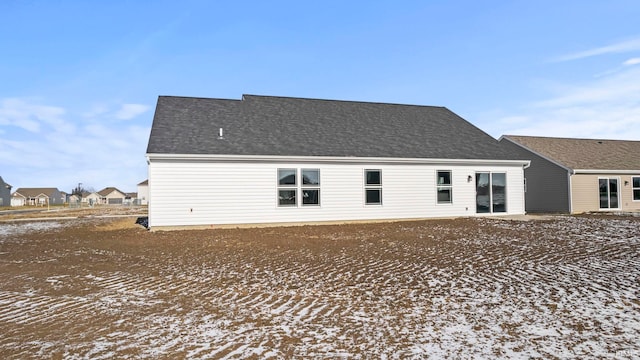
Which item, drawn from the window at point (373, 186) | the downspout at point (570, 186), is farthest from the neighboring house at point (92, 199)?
the downspout at point (570, 186)

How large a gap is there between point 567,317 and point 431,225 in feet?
36.9

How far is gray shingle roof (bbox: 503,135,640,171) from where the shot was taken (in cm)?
2282

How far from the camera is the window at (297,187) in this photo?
1644 centimetres

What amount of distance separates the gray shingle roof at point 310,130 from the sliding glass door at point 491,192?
0.93m

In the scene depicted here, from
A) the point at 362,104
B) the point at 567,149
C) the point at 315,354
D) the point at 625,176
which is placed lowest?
the point at 315,354

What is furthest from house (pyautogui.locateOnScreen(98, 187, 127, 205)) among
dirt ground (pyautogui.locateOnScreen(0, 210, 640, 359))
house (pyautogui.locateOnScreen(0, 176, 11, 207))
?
dirt ground (pyautogui.locateOnScreen(0, 210, 640, 359))

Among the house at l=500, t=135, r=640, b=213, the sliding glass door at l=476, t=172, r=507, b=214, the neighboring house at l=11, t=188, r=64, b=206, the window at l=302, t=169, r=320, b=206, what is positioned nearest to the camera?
the window at l=302, t=169, r=320, b=206

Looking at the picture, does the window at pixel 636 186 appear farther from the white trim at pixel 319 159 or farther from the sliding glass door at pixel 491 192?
the sliding glass door at pixel 491 192

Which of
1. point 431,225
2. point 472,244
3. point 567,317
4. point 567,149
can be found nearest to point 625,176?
point 567,149

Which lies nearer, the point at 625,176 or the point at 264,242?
the point at 264,242

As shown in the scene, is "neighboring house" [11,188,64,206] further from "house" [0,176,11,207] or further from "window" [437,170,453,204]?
"window" [437,170,453,204]

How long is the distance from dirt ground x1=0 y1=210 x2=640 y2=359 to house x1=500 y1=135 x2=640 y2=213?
40.4 feet

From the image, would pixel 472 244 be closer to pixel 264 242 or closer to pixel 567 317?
pixel 264 242

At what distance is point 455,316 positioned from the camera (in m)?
4.94
